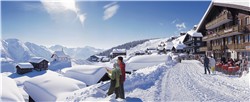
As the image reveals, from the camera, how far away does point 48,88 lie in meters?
15.0

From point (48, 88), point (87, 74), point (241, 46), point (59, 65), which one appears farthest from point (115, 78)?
point (59, 65)

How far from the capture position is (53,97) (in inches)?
546

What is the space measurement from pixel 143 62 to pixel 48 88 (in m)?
28.2

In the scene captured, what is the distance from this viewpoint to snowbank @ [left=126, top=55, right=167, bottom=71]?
4084cm

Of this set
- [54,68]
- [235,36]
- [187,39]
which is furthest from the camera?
[54,68]

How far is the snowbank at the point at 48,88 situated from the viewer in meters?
14.3

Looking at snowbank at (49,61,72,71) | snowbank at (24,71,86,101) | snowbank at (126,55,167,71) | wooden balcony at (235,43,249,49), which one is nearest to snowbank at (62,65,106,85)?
snowbank at (24,71,86,101)

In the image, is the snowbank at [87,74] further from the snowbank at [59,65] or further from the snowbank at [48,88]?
the snowbank at [59,65]

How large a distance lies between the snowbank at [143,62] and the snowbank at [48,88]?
23910 mm

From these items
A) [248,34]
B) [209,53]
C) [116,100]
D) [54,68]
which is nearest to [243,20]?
[248,34]

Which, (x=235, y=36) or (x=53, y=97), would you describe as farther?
(x=235, y=36)

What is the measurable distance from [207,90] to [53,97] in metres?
8.15

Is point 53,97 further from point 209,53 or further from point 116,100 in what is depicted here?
point 209,53

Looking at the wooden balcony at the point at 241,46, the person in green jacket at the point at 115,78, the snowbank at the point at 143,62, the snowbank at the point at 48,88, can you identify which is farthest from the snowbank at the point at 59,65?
the person in green jacket at the point at 115,78
